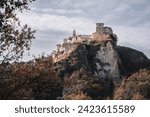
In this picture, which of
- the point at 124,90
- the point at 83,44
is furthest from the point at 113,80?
the point at 124,90

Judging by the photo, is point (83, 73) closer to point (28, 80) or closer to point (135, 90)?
point (135, 90)

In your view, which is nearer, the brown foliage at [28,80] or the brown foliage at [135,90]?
the brown foliage at [28,80]

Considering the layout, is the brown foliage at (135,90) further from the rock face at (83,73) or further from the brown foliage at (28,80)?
the brown foliage at (28,80)

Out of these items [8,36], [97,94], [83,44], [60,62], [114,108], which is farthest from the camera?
[83,44]

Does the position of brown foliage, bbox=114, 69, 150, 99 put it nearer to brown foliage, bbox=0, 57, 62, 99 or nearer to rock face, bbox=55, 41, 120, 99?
rock face, bbox=55, 41, 120, 99

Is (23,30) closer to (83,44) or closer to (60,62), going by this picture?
(60,62)

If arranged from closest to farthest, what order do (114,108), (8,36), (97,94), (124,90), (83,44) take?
(114,108)
(8,36)
(124,90)
(97,94)
(83,44)

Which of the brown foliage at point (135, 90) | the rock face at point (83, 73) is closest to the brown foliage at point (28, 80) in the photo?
the brown foliage at point (135, 90)

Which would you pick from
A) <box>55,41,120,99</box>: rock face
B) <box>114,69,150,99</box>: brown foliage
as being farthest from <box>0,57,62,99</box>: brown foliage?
<box>55,41,120,99</box>: rock face

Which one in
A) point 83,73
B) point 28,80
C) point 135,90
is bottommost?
point 135,90

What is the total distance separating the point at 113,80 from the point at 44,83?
16488 cm

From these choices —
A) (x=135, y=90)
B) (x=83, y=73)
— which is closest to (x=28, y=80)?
(x=135, y=90)

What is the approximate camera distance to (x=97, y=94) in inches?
6427

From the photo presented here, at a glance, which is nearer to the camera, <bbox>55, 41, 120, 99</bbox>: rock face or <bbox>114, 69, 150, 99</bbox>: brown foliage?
<bbox>114, 69, 150, 99</bbox>: brown foliage
